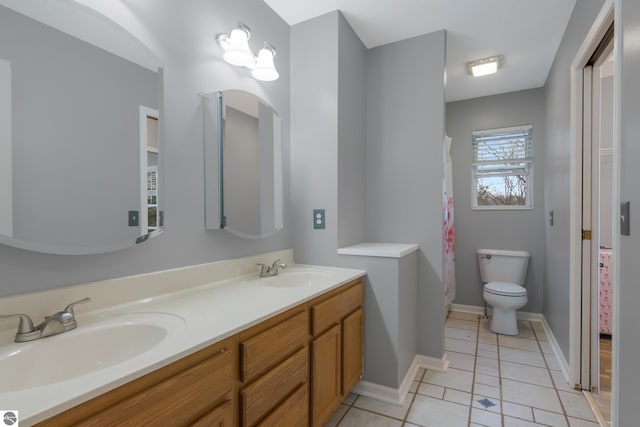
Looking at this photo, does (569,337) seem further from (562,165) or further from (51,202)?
(51,202)

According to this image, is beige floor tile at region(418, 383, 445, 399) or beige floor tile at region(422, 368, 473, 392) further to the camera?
beige floor tile at region(422, 368, 473, 392)

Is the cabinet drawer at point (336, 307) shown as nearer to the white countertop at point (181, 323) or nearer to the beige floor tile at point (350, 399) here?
the white countertop at point (181, 323)

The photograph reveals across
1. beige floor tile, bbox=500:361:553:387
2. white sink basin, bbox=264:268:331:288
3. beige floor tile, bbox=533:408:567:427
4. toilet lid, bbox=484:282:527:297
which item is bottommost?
beige floor tile, bbox=500:361:553:387

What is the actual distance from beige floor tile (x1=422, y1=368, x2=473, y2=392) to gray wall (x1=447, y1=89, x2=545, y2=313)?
147 centimetres

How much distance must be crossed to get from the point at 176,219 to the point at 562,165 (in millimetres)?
2700

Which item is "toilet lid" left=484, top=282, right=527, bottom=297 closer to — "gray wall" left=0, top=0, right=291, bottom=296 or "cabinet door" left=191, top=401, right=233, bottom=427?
"gray wall" left=0, top=0, right=291, bottom=296

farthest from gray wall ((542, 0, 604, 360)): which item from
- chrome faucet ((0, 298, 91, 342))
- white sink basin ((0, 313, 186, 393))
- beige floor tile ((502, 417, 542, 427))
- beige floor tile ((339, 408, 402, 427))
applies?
chrome faucet ((0, 298, 91, 342))

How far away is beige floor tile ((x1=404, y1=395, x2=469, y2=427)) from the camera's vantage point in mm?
1728

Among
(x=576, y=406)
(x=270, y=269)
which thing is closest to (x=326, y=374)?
(x=270, y=269)

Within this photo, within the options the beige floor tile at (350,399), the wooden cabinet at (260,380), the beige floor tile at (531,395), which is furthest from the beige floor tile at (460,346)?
the wooden cabinet at (260,380)

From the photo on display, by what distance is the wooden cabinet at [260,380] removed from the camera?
74cm

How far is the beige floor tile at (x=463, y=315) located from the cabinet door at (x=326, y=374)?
2.26 metres

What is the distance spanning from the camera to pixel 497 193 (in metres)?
3.50

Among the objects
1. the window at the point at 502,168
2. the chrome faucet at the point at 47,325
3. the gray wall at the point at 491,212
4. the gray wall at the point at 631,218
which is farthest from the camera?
the window at the point at 502,168
